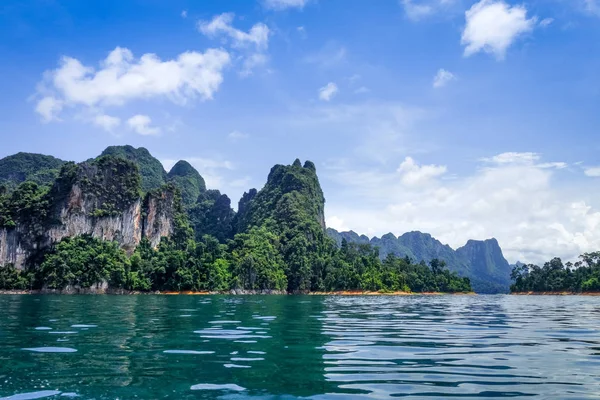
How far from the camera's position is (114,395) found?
8.15 metres

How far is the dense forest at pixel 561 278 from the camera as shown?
448 feet

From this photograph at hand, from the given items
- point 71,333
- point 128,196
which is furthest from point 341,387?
point 128,196

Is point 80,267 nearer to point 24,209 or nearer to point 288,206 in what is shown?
point 24,209

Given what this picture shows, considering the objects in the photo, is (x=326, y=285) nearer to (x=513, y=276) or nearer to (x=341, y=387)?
(x=513, y=276)

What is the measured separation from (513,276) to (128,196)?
12911cm

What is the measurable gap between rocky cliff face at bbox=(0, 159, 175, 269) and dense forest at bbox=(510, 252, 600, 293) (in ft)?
383

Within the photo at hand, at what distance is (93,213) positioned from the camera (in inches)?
4705

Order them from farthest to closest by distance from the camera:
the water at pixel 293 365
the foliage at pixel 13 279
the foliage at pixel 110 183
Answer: the foliage at pixel 110 183, the foliage at pixel 13 279, the water at pixel 293 365

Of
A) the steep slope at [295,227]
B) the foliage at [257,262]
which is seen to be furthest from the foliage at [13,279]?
the steep slope at [295,227]

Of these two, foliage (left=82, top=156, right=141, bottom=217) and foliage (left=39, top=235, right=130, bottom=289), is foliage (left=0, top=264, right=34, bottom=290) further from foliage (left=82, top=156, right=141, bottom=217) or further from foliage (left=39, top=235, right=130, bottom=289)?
foliage (left=82, top=156, right=141, bottom=217)

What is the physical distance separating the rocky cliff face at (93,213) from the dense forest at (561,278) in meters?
117

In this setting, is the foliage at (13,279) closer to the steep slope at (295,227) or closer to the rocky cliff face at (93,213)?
the rocky cliff face at (93,213)

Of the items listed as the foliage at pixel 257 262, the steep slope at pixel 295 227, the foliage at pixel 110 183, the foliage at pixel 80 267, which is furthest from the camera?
the steep slope at pixel 295 227

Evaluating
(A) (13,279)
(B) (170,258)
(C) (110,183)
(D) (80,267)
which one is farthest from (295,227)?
(A) (13,279)
